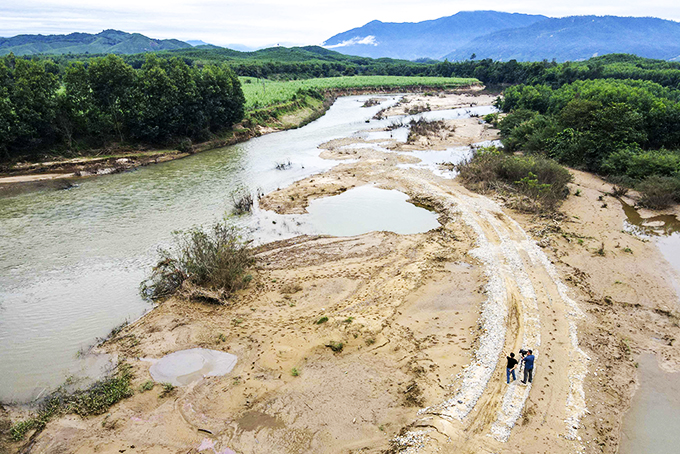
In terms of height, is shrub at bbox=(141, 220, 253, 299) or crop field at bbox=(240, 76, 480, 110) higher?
crop field at bbox=(240, 76, 480, 110)

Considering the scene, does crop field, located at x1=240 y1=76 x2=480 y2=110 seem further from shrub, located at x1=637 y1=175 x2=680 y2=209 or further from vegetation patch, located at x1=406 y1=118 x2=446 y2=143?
shrub, located at x1=637 y1=175 x2=680 y2=209

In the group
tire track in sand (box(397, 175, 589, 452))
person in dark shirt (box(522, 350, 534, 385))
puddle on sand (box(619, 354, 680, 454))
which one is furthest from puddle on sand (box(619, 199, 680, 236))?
person in dark shirt (box(522, 350, 534, 385))

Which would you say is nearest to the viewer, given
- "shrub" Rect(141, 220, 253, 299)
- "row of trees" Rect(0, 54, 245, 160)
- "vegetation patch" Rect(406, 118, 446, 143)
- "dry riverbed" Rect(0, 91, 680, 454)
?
"dry riverbed" Rect(0, 91, 680, 454)

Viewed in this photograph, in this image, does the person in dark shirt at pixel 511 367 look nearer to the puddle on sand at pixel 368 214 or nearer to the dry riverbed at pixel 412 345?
the dry riverbed at pixel 412 345

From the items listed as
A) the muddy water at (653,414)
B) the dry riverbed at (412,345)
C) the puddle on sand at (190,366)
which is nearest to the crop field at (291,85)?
the dry riverbed at (412,345)

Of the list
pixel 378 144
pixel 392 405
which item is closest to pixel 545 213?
pixel 392 405

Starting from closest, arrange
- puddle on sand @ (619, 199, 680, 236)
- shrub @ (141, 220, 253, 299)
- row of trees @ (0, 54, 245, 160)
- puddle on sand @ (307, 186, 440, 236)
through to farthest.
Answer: shrub @ (141, 220, 253, 299), puddle on sand @ (619, 199, 680, 236), puddle on sand @ (307, 186, 440, 236), row of trees @ (0, 54, 245, 160)

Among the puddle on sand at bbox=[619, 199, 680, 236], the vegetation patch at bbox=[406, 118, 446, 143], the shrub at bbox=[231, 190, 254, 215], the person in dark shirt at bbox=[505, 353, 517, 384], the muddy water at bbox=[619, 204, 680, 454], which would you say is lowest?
the muddy water at bbox=[619, 204, 680, 454]
